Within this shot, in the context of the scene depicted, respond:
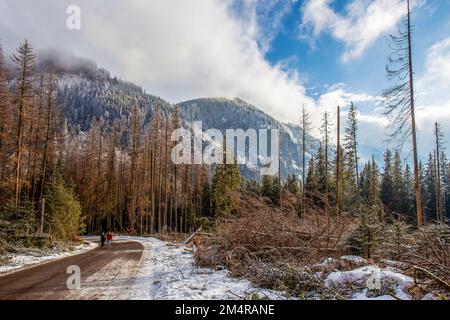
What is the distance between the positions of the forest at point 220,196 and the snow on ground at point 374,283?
17.0 inches

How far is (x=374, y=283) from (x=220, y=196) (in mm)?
31958

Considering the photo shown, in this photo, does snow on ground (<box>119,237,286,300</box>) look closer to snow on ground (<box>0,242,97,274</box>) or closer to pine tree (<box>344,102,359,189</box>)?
snow on ground (<box>0,242,97,274</box>)

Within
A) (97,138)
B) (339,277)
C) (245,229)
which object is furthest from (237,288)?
(97,138)

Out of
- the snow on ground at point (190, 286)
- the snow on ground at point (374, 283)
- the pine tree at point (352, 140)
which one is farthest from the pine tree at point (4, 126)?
the pine tree at point (352, 140)

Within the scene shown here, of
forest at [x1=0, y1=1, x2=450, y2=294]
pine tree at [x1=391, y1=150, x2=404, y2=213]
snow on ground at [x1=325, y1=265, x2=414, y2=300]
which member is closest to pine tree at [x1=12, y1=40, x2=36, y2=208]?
forest at [x1=0, y1=1, x2=450, y2=294]

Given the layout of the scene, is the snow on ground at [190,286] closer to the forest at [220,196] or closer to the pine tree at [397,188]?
the forest at [220,196]

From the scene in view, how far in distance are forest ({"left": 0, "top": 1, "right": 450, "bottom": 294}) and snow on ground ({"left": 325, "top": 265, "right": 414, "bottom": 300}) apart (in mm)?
431

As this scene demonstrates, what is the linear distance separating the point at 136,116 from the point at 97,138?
982 centimetres

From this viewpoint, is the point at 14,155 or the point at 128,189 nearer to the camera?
the point at 14,155

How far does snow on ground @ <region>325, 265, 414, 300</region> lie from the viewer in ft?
17.8

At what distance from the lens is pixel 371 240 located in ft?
28.6

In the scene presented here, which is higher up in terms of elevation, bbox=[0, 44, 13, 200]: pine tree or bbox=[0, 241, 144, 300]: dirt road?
bbox=[0, 44, 13, 200]: pine tree

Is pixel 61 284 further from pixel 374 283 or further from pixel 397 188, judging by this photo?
pixel 397 188
